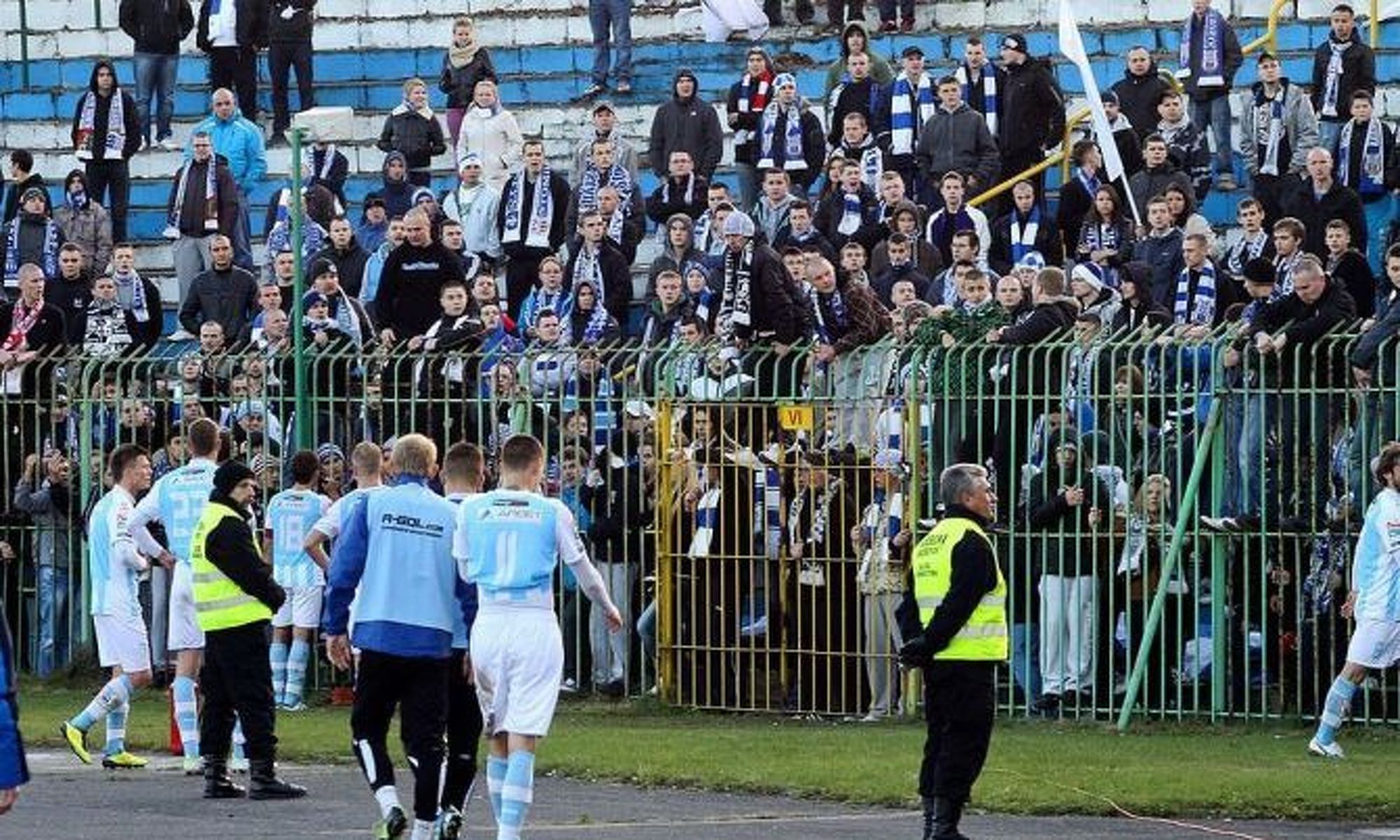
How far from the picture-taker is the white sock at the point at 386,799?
1586cm

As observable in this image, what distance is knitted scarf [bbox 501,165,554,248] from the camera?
28.4 m

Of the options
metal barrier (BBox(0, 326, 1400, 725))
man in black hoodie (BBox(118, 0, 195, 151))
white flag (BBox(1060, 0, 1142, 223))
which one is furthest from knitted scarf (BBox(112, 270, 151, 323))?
white flag (BBox(1060, 0, 1142, 223))

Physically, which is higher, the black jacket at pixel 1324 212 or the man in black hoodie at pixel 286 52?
the man in black hoodie at pixel 286 52

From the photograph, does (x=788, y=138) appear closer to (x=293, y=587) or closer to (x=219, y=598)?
(x=293, y=587)

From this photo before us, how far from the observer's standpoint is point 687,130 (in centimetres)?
2961

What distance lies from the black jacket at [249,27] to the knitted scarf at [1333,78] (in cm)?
1095

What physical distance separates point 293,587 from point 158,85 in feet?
36.3

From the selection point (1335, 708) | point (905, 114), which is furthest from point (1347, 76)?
point (1335, 708)

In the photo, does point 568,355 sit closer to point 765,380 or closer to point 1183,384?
point 765,380

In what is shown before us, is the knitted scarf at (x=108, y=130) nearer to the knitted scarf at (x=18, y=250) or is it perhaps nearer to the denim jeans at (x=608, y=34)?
the knitted scarf at (x=18, y=250)

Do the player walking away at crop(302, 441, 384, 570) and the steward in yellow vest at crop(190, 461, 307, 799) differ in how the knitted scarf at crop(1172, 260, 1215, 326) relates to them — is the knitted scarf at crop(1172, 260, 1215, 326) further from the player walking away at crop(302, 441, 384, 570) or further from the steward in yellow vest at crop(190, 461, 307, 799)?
the steward in yellow vest at crop(190, 461, 307, 799)

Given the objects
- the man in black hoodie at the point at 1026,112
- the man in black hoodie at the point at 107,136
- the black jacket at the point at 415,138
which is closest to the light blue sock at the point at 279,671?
the black jacket at the point at 415,138

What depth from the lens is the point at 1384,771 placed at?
18844mm

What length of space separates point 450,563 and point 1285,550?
7262 mm
